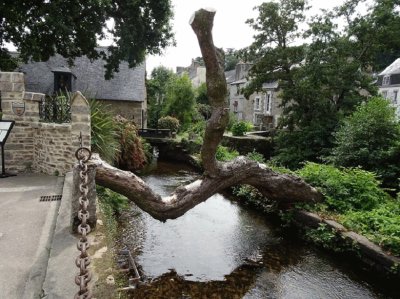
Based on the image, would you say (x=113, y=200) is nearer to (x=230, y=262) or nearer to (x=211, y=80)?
(x=230, y=262)

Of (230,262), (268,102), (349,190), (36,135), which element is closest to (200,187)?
(230,262)

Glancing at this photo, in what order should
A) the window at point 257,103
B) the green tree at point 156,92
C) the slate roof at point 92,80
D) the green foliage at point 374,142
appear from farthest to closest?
the window at point 257,103 < the green tree at point 156,92 < the slate roof at point 92,80 < the green foliage at point 374,142

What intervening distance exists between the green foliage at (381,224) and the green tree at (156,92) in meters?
23.4

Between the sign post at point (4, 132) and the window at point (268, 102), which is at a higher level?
the window at point (268, 102)

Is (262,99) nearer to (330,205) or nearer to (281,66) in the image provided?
(281,66)

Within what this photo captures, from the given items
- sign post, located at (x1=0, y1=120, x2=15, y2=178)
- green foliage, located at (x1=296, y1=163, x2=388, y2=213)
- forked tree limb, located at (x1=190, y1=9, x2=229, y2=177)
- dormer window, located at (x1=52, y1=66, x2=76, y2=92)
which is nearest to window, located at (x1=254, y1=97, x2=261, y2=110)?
dormer window, located at (x1=52, y1=66, x2=76, y2=92)

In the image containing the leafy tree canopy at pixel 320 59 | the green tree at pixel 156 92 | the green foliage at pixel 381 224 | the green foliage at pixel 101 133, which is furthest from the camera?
the green tree at pixel 156 92

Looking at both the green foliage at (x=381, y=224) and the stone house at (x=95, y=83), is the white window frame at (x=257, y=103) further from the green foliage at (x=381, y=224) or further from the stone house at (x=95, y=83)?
the green foliage at (x=381, y=224)

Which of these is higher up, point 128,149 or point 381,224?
point 128,149

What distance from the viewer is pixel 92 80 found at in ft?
72.7

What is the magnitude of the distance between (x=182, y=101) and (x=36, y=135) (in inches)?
731

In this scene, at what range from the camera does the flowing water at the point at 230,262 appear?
5.12m

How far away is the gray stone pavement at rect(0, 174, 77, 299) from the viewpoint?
10.4ft

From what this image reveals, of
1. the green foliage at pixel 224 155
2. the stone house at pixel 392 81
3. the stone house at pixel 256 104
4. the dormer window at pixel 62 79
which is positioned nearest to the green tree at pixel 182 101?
the stone house at pixel 256 104
